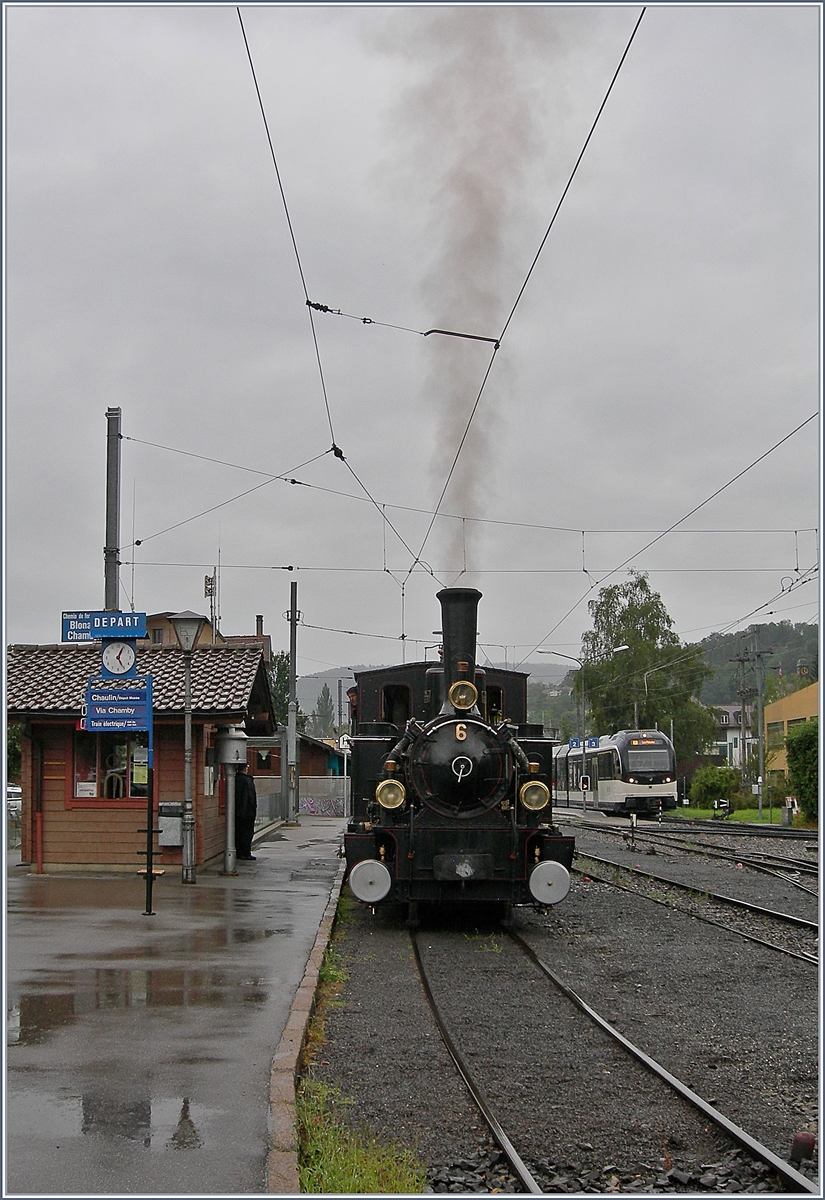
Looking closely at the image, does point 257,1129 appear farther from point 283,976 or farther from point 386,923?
point 386,923

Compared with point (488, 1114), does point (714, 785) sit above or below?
below

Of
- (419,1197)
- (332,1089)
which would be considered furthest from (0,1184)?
(332,1089)

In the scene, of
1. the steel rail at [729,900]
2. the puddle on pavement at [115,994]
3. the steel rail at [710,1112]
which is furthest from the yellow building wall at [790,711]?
the puddle on pavement at [115,994]

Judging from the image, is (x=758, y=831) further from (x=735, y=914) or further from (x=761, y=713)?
(x=735, y=914)

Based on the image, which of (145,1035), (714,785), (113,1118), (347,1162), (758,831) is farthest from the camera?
(714,785)

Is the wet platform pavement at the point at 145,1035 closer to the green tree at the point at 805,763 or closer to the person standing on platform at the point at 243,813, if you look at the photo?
the person standing on platform at the point at 243,813

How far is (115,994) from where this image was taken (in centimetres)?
762

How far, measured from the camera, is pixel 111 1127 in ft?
16.1

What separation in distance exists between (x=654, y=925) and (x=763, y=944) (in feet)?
5.05

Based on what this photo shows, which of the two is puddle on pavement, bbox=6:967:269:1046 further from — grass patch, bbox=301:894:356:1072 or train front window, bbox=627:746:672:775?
train front window, bbox=627:746:672:775

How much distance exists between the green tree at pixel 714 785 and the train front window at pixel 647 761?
10.9 metres

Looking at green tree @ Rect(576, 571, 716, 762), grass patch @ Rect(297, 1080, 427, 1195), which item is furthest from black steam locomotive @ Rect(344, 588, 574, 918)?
green tree @ Rect(576, 571, 716, 762)

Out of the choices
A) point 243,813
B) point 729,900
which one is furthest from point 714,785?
point 729,900

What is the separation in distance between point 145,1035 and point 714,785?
141 feet
